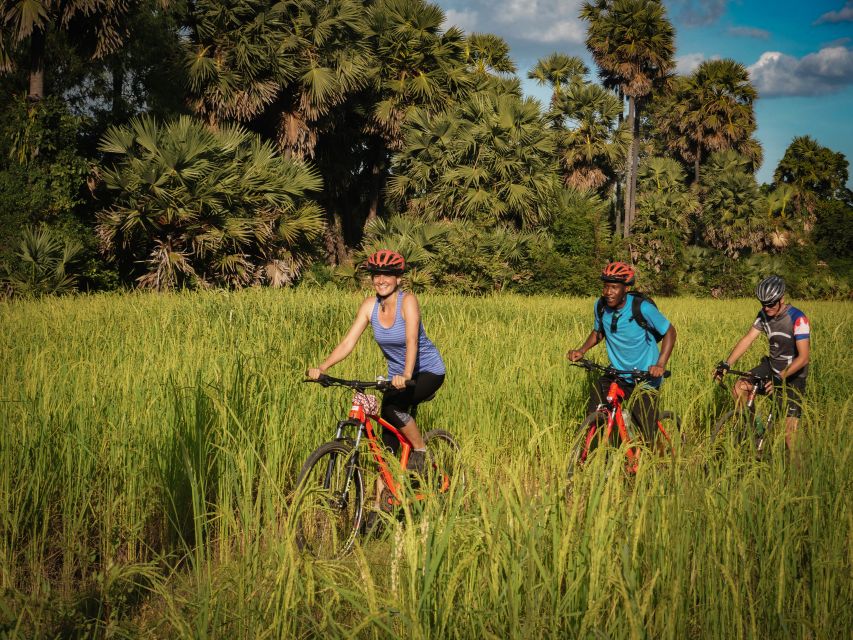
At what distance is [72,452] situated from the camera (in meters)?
4.18

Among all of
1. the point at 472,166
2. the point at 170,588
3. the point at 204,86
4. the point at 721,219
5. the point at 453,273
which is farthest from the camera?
the point at 721,219

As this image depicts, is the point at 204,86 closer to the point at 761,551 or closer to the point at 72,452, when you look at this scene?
the point at 72,452

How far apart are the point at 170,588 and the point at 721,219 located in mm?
34465

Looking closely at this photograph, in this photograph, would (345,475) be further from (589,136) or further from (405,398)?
(589,136)

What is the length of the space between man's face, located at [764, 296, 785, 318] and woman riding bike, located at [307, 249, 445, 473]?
111 inches

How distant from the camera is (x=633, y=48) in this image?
109ft

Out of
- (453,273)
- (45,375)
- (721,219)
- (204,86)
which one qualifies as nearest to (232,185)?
(204,86)

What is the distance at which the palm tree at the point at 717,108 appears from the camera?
119 ft

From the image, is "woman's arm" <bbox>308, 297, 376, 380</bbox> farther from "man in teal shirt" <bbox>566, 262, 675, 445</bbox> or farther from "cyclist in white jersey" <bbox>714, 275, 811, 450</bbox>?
"cyclist in white jersey" <bbox>714, 275, 811, 450</bbox>

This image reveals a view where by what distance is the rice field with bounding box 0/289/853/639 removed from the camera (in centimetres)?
257

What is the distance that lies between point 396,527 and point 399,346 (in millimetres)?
1957

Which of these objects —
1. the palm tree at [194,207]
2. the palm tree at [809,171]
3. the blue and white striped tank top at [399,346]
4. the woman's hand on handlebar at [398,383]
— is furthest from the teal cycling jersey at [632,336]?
the palm tree at [809,171]

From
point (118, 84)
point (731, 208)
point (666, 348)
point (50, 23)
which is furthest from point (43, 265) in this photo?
point (731, 208)

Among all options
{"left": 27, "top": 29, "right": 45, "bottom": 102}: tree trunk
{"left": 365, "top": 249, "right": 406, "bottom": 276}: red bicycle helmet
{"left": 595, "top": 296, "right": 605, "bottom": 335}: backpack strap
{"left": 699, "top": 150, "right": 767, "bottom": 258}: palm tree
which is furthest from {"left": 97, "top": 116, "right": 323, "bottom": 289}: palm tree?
{"left": 699, "top": 150, "right": 767, "bottom": 258}: palm tree
